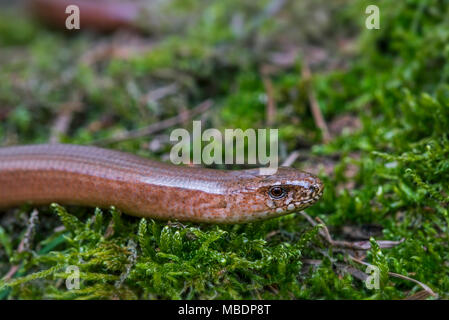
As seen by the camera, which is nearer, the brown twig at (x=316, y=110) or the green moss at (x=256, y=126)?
the green moss at (x=256, y=126)

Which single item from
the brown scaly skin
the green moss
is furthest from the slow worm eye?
the brown scaly skin

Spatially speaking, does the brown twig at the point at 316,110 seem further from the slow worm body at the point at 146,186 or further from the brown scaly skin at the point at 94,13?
the brown scaly skin at the point at 94,13

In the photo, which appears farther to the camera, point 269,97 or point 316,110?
point 269,97

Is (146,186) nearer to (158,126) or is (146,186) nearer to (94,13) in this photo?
(158,126)

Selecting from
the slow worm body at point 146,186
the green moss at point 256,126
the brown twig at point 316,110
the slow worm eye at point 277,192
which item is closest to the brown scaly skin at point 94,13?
the green moss at point 256,126

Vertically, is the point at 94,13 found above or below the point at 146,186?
above

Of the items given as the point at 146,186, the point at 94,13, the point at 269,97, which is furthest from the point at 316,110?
the point at 94,13
